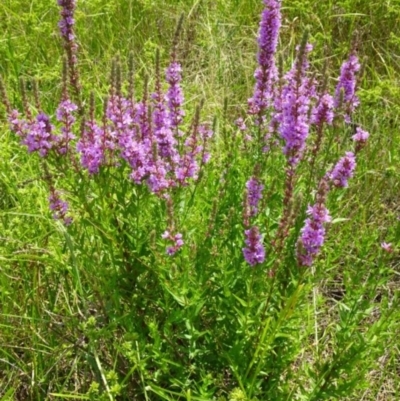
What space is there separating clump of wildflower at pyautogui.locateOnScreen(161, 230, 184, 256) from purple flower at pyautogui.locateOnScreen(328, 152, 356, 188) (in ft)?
2.46

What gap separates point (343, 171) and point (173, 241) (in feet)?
2.70

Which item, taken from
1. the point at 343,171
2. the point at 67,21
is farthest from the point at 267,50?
the point at 67,21

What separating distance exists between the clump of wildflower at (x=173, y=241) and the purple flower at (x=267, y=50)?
860mm

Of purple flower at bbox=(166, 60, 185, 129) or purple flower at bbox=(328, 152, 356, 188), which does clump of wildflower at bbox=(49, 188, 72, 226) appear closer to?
purple flower at bbox=(166, 60, 185, 129)

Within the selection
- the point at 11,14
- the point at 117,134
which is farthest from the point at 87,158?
the point at 11,14

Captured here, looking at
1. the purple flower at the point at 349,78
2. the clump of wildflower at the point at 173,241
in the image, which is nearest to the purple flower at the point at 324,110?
the purple flower at the point at 349,78

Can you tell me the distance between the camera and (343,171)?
251 cm

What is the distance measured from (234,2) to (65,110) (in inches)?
148

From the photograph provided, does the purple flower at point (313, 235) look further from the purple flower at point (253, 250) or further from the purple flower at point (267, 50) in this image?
the purple flower at point (267, 50)

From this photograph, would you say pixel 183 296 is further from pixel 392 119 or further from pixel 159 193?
pixel 392 119

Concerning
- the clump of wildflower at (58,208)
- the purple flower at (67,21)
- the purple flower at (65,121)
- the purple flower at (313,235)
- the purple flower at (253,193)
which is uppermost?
the purple flower at (67,21)

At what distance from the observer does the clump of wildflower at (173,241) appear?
93.6 inches

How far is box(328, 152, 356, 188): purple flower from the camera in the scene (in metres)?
2.49

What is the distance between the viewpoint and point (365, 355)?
253 cm
